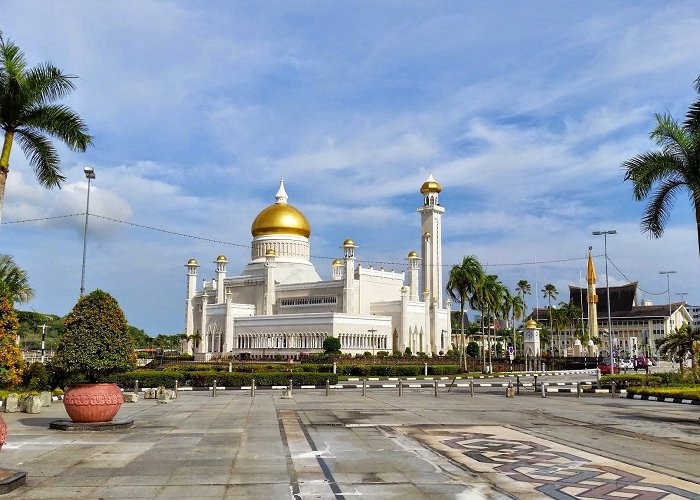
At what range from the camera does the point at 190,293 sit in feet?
311

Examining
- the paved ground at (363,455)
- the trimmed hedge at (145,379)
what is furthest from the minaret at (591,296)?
the paved ground at (363,455)

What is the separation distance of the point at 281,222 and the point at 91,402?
76104 mm

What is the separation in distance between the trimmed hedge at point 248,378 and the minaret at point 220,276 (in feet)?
175

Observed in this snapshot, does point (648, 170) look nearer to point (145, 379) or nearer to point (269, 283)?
point (145, 379)

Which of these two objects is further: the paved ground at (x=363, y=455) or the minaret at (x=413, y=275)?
the minaret at (x=413, y=275)

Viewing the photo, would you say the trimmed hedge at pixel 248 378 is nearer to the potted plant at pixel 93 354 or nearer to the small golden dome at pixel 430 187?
the potted plant at pixel 93 354

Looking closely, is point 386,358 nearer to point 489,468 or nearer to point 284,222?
point 284,222

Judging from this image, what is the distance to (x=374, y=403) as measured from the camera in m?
26.8

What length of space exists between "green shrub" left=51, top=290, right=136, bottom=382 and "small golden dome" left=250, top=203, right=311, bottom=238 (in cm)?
7484

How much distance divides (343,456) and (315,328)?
202 ft

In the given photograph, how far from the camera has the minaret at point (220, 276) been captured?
298 feet

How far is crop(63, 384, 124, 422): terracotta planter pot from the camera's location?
1655cm

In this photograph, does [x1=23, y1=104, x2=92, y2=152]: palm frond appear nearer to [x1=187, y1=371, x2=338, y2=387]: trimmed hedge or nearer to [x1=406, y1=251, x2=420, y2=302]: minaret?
[x1=187, y1=371, x2=338, y2=387]: trimmed hedge

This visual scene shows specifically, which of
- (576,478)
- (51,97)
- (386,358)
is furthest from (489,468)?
(386,358)
